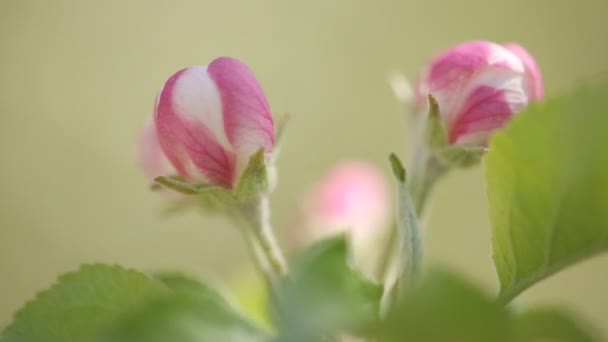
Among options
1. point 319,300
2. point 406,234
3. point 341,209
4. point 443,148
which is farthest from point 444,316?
point 341,209

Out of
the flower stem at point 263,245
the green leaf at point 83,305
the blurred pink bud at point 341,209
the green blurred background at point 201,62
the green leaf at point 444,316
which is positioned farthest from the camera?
the green blurred background at point 201,62

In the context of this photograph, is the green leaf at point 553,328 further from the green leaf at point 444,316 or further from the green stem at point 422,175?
the green stem at point 422,175

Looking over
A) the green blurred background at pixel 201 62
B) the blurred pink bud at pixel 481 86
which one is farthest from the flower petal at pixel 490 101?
the green blurred background at pixel 201 62

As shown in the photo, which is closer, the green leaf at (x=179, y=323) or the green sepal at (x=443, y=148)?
the green leaf at (x=179, y=323)

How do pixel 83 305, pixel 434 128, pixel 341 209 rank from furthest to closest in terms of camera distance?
pixel 341 209 → pixel 434 128 → pixel 83 305

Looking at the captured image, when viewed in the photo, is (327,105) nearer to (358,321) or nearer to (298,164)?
(298,164)

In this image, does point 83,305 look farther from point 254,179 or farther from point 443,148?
point 443,148

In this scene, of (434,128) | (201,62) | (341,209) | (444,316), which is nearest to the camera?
(444,316)

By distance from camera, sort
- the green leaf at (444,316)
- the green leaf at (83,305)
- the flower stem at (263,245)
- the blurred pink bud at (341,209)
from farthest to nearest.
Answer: the blurred pink bud at (341,209), the flower stem at (263,245), the green leaf at (83,305), the green leaf at (444,316)
